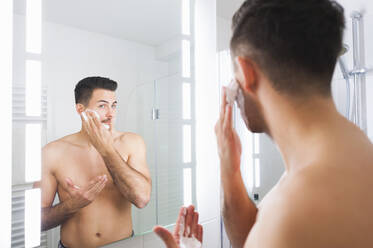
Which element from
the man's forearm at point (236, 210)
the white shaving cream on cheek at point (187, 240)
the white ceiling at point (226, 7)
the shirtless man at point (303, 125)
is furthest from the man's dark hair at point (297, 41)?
the white ceiling at point (226, 7)

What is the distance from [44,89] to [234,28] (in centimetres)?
59

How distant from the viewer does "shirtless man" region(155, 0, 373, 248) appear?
16.0 inches

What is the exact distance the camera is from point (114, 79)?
975mm

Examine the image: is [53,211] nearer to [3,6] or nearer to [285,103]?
[3,6]

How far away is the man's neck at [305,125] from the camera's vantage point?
0.48m

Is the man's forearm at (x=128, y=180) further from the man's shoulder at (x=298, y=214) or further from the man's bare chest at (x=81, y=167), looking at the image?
the man's shoulder at (x=298, y=214)

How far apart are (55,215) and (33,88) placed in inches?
15.5

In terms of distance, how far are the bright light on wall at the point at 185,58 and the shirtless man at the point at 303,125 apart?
0.69 m

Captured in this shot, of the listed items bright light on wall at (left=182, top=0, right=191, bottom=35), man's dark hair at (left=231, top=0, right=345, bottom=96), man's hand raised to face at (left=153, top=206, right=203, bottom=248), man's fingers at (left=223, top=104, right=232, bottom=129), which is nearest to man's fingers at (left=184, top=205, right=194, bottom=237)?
man's hand raised to face at (left=153, top=206, right=203, bottom=248)

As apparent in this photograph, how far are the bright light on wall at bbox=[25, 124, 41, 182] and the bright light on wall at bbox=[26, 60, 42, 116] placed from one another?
5 centimetres

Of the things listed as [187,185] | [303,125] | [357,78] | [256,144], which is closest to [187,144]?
[187,185]

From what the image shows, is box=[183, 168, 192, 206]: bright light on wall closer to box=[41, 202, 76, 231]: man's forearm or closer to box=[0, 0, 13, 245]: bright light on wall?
box=[41, 202, 76, 231]: man's forearm

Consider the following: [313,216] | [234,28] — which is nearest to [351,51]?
[234,28]

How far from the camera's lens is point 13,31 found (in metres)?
0.78
